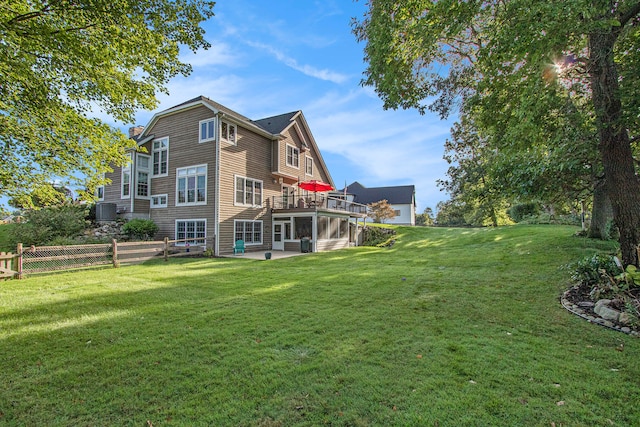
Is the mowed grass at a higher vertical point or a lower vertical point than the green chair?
lower

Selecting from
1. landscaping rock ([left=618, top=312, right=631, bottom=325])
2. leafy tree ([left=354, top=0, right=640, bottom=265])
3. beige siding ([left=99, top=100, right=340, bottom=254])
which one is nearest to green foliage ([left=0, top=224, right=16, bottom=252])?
beige siding ([left=99, top=100, right=340, bottom=254])

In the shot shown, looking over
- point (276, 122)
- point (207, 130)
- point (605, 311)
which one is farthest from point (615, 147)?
point (276, 122)

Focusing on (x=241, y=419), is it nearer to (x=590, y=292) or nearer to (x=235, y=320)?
(x=235, y=320)

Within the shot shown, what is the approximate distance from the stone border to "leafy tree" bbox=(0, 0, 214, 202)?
31.8 feet

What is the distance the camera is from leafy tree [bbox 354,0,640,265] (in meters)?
4.48

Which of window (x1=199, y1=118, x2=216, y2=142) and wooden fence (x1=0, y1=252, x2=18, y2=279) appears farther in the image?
window (x1=199, y1=118, x2=216, y2=142)

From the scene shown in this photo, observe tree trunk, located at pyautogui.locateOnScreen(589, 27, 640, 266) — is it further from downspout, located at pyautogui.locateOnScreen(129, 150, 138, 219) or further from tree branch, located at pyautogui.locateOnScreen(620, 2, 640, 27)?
downspout, located at pyautogui.locateOnScreen(129, 150, 138, 219)

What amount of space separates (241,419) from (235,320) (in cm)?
260

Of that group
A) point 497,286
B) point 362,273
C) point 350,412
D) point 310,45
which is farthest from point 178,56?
point 497,286

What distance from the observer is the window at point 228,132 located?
16.1m

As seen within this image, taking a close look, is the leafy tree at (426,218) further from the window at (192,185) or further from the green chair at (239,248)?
the window at (192,185)

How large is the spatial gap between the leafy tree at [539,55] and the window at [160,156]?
14.3 metres

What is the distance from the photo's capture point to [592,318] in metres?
4.94

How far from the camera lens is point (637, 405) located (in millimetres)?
2648
